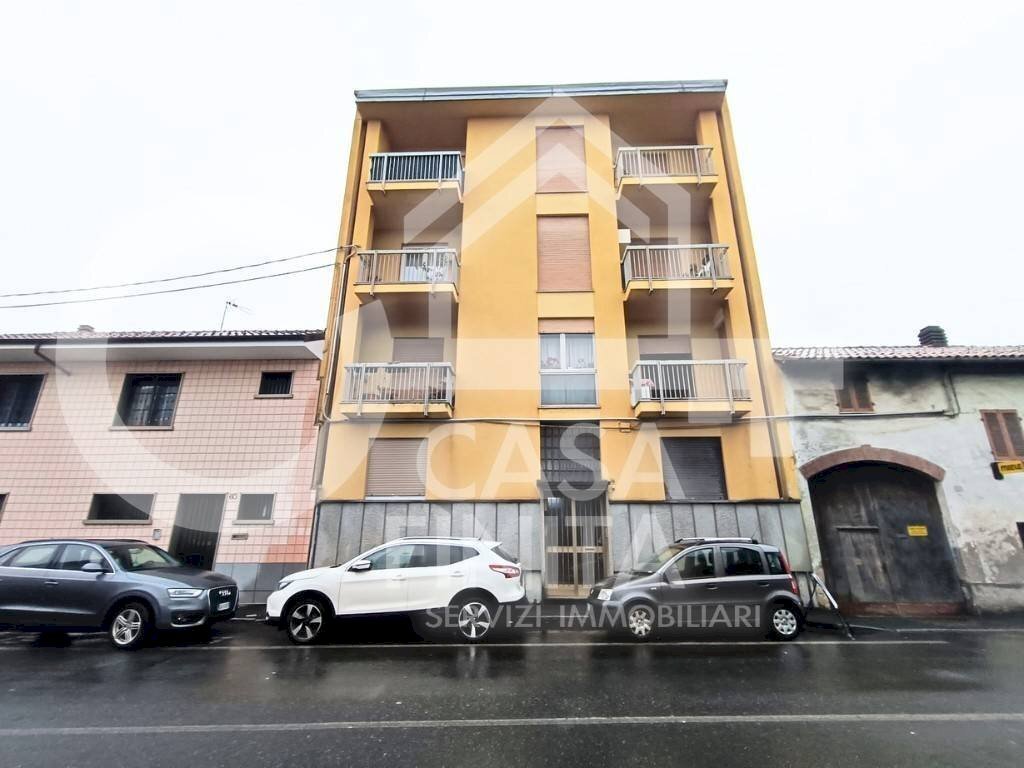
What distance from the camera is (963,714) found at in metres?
4.15

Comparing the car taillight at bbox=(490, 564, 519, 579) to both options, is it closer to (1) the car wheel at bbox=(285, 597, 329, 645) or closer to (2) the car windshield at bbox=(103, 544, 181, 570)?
(1) the car wheel at bbox=(285, 597, 329, 645)

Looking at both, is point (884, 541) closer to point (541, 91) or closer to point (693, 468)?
point (693, 468)

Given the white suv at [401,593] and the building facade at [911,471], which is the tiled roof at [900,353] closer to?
the building facade at [911,471]

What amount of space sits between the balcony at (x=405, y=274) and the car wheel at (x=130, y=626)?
7.25 meters

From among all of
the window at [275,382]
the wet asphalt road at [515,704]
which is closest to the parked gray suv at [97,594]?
the wet asphalt road at [515,704]

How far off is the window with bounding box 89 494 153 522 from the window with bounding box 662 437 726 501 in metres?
11.9

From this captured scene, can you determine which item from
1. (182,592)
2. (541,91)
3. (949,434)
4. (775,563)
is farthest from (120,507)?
(949,434)

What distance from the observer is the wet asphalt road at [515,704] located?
344 centimetres

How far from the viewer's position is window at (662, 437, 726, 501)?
399 inches

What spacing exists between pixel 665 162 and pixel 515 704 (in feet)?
42.5

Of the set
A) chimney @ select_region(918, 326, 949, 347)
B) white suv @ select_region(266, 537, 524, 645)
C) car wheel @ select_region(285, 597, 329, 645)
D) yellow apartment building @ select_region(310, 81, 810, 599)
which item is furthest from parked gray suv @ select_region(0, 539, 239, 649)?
chimney @ select_region(918, 326, 949, 347)

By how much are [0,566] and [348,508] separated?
17.1 ft

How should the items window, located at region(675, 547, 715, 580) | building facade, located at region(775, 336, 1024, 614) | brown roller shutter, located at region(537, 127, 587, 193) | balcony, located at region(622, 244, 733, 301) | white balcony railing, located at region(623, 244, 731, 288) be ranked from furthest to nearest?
1. brown roller shutter, located at region(537, 127, 587, 193)
2. white balcony railing, located at region(623, 244, 731, 288)
3. balcony, located at region(622, 244, 733, 301)
4. building facade, located at region(775, 336, 1024, 614)
5. window, located at region(675, 547, 715, 580)

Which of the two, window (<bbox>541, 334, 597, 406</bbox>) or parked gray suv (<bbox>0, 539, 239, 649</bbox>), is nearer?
parked gray suv (<bbox>0, 539, 239, 649</bbox>)
